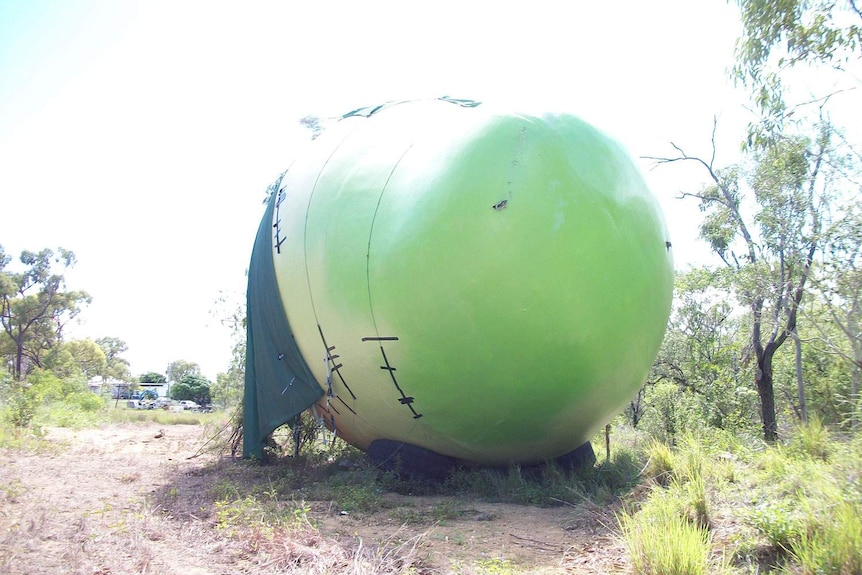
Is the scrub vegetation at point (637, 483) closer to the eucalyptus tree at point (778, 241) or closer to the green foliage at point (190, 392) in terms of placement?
the eucalyptus tree at point (778, 241)

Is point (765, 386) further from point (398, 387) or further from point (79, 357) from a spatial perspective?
point (79, 357)

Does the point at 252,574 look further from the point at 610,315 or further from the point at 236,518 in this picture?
the point at 610,315

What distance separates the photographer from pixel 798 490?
11.9 feet

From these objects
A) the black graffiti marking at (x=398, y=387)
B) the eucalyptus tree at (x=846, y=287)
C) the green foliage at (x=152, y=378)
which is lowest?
the green foliage at (x=152, y=378)

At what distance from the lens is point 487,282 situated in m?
4.78

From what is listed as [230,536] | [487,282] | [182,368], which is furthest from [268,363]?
[182,368]

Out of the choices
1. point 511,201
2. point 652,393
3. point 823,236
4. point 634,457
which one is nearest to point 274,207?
point 511,201

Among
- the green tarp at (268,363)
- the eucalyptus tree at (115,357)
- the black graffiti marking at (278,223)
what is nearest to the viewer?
the green tarp at (268,363)

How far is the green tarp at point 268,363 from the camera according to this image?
272 inches

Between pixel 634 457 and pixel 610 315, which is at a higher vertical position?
pixel 610 315

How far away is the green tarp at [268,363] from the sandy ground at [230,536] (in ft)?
4.17

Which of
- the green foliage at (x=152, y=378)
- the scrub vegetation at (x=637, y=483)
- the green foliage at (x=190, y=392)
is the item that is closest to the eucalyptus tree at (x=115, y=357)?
the green foliage at (x=190, y=392)

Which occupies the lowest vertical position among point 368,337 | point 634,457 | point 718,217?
point 634,457

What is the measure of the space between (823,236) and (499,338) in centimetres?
318
